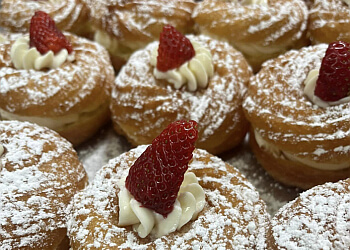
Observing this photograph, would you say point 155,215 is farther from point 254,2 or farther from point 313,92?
point 254,2

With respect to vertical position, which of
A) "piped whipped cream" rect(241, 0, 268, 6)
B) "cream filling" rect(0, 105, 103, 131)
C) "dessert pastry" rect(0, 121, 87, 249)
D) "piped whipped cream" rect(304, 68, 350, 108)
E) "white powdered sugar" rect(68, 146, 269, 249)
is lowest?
"cream filling" rect(0, 105, 103, 131)

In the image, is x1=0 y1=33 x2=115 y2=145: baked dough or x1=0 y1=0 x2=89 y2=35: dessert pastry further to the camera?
x1=0 y1=0 x2=89 y2=35: dessert pastry

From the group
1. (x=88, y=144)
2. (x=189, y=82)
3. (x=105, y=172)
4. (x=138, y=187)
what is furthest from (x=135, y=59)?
(x=138, y=187)

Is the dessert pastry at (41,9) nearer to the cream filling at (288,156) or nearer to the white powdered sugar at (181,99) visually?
the white powdered sugar at (181,99)

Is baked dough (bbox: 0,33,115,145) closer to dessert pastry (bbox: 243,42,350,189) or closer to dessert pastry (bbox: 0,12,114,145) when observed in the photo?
dessert pastry (bbox: 0,12,114,145)

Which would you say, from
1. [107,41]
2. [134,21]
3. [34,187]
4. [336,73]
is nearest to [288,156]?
[336,73]

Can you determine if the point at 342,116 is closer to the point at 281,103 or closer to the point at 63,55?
the point at 281,103

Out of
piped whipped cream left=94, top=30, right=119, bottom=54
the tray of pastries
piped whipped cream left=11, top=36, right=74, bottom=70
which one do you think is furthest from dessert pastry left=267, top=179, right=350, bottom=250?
piped whipped cream left=94, top=30, right=119, bottom=54
